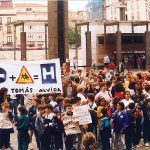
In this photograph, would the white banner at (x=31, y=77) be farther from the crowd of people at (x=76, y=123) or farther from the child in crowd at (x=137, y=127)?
the child in crowd at (x=137, y=127)

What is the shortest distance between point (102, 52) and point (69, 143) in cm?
3165

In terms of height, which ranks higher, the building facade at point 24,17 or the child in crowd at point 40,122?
the building facade at point 24,17

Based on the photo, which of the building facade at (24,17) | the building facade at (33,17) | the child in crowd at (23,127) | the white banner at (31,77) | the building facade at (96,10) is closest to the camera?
the child in crowd at (23,127)

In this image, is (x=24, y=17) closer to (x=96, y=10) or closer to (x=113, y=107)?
(x=96, y=10)

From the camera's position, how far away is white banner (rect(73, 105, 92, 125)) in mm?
9805

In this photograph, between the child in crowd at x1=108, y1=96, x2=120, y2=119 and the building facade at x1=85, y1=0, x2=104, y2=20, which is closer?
the child in crowd at x1=108, y1=96, x2=120, y2=119

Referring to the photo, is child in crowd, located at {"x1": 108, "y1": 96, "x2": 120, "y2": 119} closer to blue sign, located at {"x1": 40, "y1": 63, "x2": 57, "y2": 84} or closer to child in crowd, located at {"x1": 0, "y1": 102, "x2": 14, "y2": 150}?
blue sign, located at {"x1": 40, "y1": 63, "x2": 57, "y2": 84}

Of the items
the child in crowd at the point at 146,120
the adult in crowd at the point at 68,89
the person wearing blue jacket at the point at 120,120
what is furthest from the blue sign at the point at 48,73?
the adult in crowd at the point at 68,89

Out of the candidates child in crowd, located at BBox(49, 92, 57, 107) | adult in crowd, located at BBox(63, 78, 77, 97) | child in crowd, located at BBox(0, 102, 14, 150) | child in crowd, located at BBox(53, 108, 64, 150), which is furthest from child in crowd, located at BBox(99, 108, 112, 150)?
adult in crowd, located at BBox(63, 78, 77, 97)

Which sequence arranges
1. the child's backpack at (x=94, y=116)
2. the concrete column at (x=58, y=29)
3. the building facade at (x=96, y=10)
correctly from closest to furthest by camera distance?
the child's backpack at (x=94, y=116), the concrete column at (x=58, y=29), the building facade at (x=96, y=10)

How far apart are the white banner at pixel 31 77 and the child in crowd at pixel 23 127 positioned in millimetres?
501

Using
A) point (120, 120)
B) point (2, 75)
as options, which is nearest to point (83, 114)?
point (120, 120)

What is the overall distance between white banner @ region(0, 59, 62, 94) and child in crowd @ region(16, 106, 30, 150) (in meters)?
0.50

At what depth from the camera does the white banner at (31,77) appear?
10.3 m
